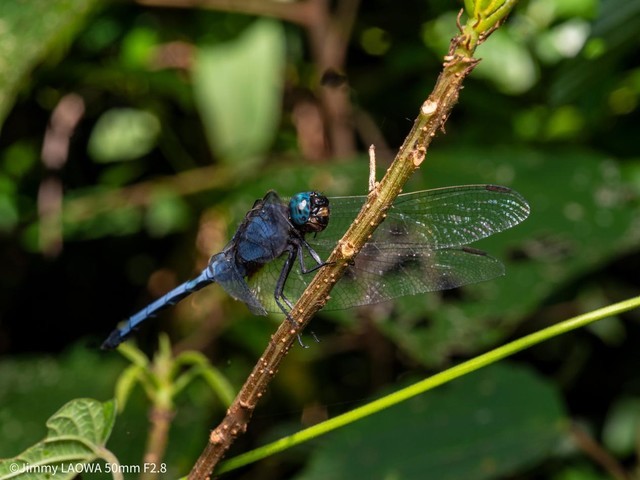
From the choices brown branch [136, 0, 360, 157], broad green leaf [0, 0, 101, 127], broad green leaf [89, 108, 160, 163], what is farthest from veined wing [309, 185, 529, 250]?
broad green leaf [89, 108, 160, 163]

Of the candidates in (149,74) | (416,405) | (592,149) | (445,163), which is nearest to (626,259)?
(592,149)

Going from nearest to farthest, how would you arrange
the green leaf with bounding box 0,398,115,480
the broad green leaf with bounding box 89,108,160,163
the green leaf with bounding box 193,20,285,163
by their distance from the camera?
1. the green leaf with bounding box 0,398,115,480
2. the green leaf with bounding box 193,20,285,163
3. the broad green leaf with bounding box 89,108,160,163

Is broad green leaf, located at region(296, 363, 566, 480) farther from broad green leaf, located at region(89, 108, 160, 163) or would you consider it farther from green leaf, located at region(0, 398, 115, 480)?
broad green leaf, located at region(89, 108, 160, 163)

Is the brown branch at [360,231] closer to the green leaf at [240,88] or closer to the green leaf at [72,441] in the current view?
the green leaf at [72,441]

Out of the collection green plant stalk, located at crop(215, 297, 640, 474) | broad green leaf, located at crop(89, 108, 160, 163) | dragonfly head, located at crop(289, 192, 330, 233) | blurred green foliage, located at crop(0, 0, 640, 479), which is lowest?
green plant stalk, located at crop(215, 297, 640, 474)

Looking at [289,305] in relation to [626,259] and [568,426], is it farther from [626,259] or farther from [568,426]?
[626,259]

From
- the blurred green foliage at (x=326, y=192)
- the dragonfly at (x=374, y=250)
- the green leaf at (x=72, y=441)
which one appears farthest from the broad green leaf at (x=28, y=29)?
the green leaf at (x=72, y=441)
